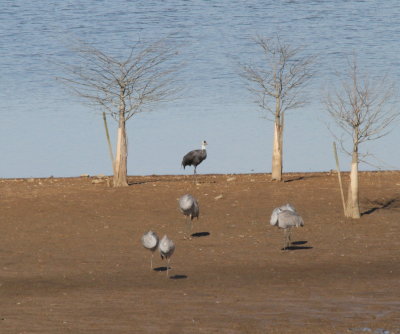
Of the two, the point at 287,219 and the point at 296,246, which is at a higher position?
the point at 287,219

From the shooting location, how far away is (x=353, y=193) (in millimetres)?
30141

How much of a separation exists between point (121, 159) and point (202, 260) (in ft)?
51.0

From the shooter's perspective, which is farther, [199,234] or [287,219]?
[199,234]

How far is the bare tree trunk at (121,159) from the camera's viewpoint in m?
38.8

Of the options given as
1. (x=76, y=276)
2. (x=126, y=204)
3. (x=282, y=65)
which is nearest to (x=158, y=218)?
(x=126, y=204)

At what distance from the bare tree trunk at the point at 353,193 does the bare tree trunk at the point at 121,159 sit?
442 inches

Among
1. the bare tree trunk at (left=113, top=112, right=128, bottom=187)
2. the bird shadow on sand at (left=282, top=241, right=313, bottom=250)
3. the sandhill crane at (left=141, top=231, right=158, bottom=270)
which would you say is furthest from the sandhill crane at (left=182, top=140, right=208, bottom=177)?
the sandhill crane at (left=141, top=231, right=158, bottom=270)

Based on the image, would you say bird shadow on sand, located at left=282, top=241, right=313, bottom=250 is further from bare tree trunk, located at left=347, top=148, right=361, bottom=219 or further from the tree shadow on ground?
the tree shadow on ground

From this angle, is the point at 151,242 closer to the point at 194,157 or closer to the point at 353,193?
the point at 353,193

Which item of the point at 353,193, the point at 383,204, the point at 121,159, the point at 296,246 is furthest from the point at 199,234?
the point at 121,159

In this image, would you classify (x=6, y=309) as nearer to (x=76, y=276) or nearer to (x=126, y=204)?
(x=76, y=276)

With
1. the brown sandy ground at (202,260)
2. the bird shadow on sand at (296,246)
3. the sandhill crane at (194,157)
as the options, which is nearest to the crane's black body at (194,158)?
the sandhill crane at (194,157)

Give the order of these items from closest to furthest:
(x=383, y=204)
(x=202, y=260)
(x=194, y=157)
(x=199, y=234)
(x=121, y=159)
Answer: (x=202, y=260)
(x=199, y=234)
(x=383, y=204)
(x=121, y=159)
(x=194, y=157)

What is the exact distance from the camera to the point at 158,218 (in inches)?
1230
